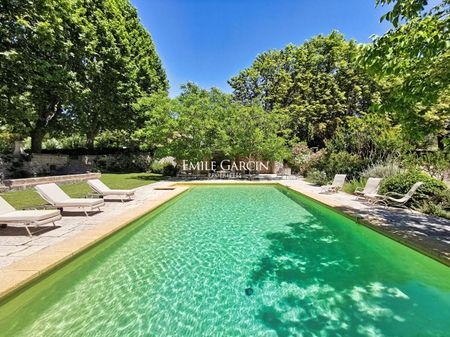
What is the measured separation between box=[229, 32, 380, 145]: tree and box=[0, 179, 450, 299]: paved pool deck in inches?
786

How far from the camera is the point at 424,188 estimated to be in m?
8.69

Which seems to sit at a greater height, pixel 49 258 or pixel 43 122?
pixel 43 122

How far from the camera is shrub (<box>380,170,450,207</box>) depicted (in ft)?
27.6

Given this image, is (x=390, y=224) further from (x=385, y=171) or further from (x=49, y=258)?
(x=49, y=258)

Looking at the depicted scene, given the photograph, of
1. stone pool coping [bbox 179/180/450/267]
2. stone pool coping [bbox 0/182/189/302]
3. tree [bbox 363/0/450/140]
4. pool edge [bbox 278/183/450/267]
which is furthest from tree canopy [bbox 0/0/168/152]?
stone pool coping [bbox 179/180/450/267]

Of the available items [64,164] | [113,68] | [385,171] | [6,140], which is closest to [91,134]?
[64,164]

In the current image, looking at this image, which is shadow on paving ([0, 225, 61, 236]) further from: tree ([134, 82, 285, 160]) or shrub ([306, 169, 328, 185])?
shrub ([306, 169, 328, 185])

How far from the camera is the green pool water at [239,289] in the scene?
3.13 meters

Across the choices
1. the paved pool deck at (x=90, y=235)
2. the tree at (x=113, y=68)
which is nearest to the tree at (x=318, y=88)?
the tree at (x=113, y=68)

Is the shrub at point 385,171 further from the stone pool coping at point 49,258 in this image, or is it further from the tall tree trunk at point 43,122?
the tall tree trunk at point 43,122

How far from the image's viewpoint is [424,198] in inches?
338

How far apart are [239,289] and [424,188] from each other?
8.34 metres

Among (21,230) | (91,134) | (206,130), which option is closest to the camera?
(21,230)

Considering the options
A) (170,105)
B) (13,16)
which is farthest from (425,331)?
(170,105)
